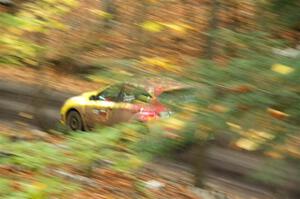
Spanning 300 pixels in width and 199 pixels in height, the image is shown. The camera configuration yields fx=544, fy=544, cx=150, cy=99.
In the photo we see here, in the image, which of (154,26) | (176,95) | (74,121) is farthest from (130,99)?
(74,121)

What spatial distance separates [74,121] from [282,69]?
11.8 metres

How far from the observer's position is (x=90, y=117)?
553 inches

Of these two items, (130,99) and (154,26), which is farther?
(130,99)

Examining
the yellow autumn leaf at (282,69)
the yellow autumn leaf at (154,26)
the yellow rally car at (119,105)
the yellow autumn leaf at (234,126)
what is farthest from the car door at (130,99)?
the yellow autumn leaf at (282,69)

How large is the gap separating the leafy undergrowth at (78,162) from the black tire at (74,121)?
6.00 meters

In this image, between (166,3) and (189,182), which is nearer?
(166,3)

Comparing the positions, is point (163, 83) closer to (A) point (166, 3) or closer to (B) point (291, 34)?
(B) point (291, 34)

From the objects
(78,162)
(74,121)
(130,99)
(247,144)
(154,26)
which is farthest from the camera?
(74,121)

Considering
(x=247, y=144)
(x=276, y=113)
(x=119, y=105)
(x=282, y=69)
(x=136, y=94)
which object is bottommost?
(x=119, y=105)

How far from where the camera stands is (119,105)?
871 cm

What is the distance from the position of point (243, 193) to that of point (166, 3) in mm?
4722

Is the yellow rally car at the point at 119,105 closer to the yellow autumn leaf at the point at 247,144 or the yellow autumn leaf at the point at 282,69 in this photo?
the yellow autumn leaf at the point at 247,144

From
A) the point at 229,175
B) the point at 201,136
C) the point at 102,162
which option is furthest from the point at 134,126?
the point at 229,175

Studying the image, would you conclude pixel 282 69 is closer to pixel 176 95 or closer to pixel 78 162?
pixel 176 95
